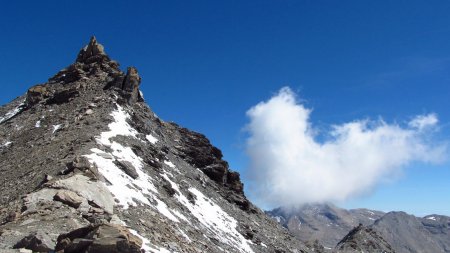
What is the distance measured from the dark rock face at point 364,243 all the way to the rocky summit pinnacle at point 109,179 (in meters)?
54.1

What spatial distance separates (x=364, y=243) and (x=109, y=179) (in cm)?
10519

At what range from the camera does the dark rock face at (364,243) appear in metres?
116

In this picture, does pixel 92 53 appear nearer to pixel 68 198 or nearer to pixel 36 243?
pixel 68 198

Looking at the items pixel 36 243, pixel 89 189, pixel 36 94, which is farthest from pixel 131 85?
pixel 36 243

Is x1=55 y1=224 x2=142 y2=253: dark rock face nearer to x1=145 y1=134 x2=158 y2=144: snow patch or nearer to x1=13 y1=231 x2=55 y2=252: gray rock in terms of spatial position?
x1=13 y1=231 x2=55 y2=252: gray rock

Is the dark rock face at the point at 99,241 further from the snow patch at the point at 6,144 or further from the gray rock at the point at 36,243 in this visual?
the snow patch at the point at 6,144

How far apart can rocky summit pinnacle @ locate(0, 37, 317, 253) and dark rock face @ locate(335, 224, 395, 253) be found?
54096 mm

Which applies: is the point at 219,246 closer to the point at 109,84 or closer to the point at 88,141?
the point at 88,141

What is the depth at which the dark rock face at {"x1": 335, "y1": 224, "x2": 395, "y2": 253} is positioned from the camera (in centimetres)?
11617

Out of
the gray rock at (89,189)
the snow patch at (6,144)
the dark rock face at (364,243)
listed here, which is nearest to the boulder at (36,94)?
the snow patch at (6,144)

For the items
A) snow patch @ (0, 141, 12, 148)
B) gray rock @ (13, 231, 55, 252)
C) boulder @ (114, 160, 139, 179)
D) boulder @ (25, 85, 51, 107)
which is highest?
boulder @ (25, 85, 51, 107)

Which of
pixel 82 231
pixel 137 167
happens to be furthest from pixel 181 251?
pixel 137 167

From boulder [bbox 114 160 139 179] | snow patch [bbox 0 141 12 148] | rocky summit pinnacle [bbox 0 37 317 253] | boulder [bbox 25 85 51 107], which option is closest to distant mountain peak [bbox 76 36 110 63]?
rocky summit pinnacle [bbox 0 37 317 253]

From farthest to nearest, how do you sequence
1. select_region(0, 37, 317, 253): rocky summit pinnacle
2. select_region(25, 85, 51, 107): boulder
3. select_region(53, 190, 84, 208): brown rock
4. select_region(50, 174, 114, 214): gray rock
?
select_region(25, 85, 51, 107): boulder
select_region(50, 174, 114, 214): gray rock
select_region(53, 190, 84, 208): brown rock
select_region(0, 37, 317, 253): rocky summit pinnacle
